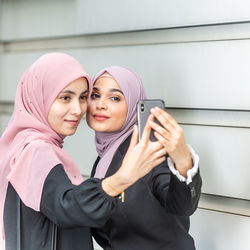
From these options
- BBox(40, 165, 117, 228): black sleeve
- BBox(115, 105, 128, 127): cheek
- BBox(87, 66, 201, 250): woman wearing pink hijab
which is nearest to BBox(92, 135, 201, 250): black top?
BBox(87, 66, 201, 250): woman wearing pink hijab

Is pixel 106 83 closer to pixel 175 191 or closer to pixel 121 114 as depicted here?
pixel 121 114

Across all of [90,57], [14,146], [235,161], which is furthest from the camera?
[90,57]

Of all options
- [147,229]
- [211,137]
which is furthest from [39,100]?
[211,137]

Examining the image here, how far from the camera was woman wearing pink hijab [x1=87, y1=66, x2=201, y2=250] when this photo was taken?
176 cm

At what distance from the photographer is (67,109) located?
191 cm

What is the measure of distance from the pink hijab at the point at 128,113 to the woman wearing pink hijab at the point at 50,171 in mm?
164

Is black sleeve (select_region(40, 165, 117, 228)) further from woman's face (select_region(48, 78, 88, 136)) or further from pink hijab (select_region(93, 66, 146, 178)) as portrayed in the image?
pink hijab (select_region(93, 66, 146, 178))

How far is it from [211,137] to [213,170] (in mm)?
136

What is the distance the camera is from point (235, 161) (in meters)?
2.17

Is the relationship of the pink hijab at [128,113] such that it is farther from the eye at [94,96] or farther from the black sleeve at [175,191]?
the black sleeve at [175,191]

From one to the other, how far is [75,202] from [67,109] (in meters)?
0.41

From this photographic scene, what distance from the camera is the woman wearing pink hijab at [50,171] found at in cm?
161

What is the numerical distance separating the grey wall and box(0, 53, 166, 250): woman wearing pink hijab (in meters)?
0.53

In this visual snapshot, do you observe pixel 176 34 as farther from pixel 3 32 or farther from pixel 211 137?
pixel 3 32
